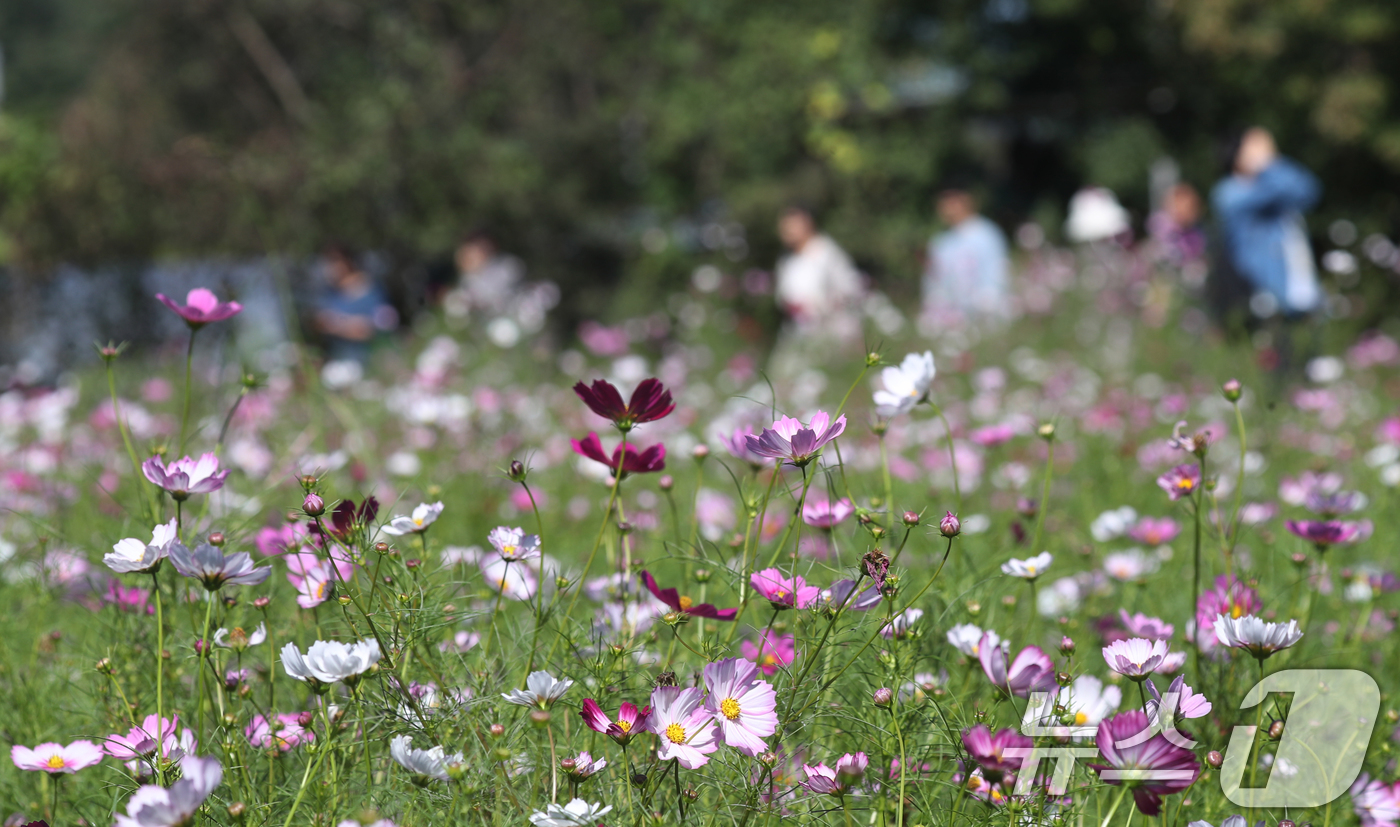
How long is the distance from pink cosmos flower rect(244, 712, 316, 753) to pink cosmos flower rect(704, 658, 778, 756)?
42 cm

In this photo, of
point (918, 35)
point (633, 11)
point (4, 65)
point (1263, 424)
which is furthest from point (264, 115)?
point (4, 65)

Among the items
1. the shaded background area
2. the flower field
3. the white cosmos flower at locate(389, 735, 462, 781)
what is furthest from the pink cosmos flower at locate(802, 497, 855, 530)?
the shaded background area

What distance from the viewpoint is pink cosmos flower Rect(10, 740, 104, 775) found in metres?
1.08

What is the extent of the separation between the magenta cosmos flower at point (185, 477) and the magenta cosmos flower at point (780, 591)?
1.93ft

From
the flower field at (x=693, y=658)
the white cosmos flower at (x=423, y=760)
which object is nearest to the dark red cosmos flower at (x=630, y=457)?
the flower field at (x=693, y=658)

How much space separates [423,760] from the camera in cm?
97

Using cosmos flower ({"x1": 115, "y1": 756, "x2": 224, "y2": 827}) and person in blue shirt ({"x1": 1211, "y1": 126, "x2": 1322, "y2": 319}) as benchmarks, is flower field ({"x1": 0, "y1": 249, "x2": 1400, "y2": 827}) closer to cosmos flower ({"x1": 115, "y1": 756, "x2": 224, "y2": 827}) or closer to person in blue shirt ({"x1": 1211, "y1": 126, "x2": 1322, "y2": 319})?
cosmos flower ({"x1": 115, "y1": 756, "x2": 224, "y2": 827})

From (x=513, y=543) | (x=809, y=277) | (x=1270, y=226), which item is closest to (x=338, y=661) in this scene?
(x=513, y=543)

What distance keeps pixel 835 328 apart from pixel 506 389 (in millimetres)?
2222

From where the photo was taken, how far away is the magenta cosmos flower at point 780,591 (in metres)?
1.06

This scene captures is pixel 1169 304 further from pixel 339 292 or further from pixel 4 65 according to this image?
pixel 4 65

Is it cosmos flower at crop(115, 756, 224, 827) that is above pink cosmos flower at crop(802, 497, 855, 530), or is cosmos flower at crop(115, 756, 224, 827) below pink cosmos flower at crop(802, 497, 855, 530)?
above

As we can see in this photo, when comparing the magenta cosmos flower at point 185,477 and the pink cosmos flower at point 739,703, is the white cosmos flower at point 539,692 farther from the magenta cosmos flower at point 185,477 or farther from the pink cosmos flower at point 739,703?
the magenta cosmos flower at point 185,477

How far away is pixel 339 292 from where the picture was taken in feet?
21.2
